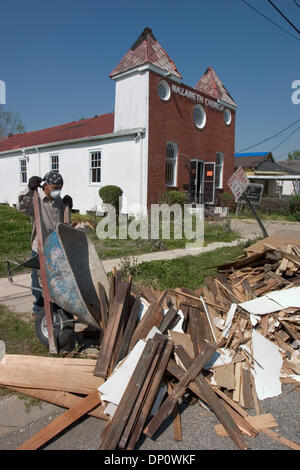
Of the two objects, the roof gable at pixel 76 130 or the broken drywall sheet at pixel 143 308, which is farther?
the roof gable at pixel 76 130

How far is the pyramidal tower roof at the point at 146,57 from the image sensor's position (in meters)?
15.3

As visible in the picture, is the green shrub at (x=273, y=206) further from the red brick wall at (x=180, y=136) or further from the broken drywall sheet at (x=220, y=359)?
the broken drywall sheet at (x=220, y=359)

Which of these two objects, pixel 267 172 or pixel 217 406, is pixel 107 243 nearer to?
pixel 217 406

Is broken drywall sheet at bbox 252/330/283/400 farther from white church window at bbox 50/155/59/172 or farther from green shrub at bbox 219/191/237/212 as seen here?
white church window at bbox 50/155/59/172

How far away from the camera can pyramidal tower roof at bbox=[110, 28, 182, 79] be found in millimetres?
15341

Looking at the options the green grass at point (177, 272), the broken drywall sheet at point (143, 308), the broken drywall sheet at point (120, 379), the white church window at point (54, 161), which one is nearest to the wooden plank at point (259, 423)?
the broken drywall sheet at point (120, 379)

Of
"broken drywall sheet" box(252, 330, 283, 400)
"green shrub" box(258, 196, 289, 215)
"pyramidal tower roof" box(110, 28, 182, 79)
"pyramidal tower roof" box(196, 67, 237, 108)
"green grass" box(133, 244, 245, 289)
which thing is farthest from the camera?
"green shrub" box(258, 196, 289, 215)

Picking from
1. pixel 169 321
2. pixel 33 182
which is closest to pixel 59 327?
pixel 169 321

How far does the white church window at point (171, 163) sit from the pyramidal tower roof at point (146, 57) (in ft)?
10.8

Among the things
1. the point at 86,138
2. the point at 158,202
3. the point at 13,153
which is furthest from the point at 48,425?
the point at 13,153

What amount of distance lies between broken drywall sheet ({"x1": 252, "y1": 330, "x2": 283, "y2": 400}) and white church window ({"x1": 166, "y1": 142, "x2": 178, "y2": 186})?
13.8 metres

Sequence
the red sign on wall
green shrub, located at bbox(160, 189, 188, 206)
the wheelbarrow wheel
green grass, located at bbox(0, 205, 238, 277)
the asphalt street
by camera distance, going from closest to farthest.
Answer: the asphalt street < the wheelbarrow wheel < the red sign on wall < green grass, located at bbox(0, 205, 238, 277) < green shrub, located at bbox(160, 189, 188, 206)

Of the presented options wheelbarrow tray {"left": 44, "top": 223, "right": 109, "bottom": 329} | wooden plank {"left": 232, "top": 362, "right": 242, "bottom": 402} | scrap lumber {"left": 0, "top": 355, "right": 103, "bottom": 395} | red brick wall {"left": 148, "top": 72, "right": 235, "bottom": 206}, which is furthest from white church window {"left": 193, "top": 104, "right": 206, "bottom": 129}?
scrap lumber {"left": 0, "top": 355, "right": 103, "bottom": 395}

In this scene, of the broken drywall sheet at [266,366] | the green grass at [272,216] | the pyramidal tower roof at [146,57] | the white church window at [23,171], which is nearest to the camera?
the broken drywall sheet at [266,366]
